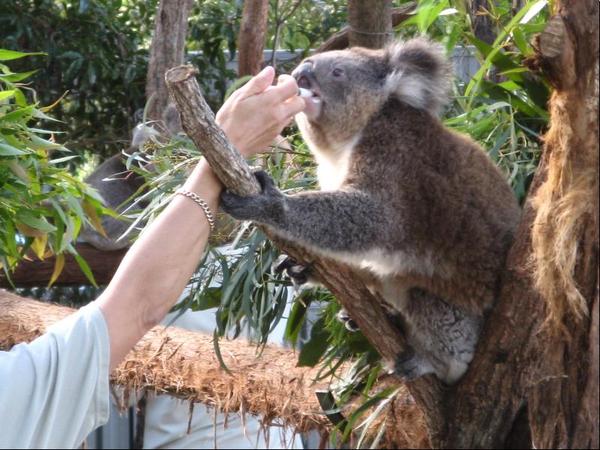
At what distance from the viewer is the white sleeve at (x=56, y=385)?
5.42 ft

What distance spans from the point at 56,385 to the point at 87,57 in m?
4.11

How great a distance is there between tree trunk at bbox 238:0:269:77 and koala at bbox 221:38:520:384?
6.30ft

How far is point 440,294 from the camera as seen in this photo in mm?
2436

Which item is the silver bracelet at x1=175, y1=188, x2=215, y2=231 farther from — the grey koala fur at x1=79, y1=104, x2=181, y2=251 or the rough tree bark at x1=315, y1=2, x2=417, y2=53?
the grey koala fur at x1=79, y1=104, x2=181, y2=251

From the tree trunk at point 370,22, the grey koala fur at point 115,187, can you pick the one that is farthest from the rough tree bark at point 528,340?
the grey koala fur at point 115,187

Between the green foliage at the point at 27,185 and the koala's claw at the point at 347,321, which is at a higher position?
the green foliage at the point at 27,185

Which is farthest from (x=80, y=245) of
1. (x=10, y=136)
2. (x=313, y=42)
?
(x=10, y=136)

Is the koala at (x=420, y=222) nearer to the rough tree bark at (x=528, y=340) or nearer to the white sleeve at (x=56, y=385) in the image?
the rough tree bark at (x=528, y=340)

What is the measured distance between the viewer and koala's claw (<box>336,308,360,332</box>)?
2.55 m

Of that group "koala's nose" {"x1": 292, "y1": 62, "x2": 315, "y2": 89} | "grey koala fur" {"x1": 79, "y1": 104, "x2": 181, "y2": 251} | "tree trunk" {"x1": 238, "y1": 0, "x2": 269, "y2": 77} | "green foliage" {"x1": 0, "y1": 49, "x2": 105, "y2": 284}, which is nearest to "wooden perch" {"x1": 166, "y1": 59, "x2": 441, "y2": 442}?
"koala's nose" {"x1": 292, "y1": 62, "x2": 315, "y2": 89}

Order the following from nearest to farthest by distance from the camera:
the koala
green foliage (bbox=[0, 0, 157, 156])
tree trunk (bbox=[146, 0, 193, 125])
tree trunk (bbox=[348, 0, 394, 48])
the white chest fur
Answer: the koala
the white chest fur
tree trunk (bbox=[348, 0, 394, 48])
tree trunk (bbox=[146, 0, 193, 125])
green foliage (bbox=[0, 0, 157, 156])

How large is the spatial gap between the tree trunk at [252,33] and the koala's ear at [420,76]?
5.88 ft

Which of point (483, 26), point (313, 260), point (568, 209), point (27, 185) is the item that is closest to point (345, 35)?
point (483, 26)

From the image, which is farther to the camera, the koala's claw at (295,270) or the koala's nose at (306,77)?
the koala's nose at (306,77)
